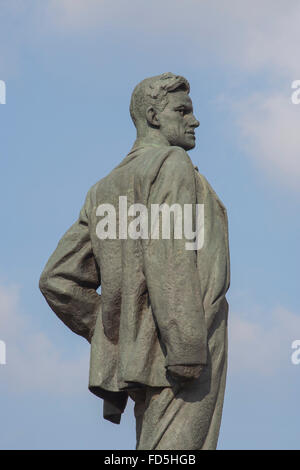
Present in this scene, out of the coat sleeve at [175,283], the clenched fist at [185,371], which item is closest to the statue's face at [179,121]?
the coat sleeve at [175,283]

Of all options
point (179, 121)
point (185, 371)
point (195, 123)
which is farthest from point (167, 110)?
point (185, 371)

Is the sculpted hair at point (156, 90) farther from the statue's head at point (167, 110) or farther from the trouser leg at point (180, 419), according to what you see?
the trouser leg at point (180, 419)

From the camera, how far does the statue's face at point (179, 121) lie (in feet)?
41.8

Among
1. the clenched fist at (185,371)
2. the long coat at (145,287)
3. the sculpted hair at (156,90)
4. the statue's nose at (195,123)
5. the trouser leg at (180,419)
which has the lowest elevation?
the trouser leg at (180,419)

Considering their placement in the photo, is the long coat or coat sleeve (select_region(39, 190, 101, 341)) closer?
the long coat

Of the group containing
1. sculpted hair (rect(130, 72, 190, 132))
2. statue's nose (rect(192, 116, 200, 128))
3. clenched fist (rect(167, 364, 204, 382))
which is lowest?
clenched fist (rect(167, 364, 204, 382))

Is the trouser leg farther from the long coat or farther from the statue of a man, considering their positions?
the long coat

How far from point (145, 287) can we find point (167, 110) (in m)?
1.71

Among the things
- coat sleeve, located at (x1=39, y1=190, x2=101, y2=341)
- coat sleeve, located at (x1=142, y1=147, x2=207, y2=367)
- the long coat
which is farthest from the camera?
coat sleeve, located at (x1=39, y1=190, x2=101, y2=341)

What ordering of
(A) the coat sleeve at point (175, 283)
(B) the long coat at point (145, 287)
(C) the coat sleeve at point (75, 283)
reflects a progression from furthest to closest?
(C) the coat sleeve at point (75, 283), (B) the long coat at point (145, 287), (A) the coat sleeve at point (175, 283)

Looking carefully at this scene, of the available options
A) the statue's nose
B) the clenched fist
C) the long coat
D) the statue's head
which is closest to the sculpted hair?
the statue's head

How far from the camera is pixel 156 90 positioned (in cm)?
1273

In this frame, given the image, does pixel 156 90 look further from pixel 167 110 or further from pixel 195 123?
pixel 195 123

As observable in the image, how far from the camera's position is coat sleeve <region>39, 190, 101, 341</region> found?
1272 cm
